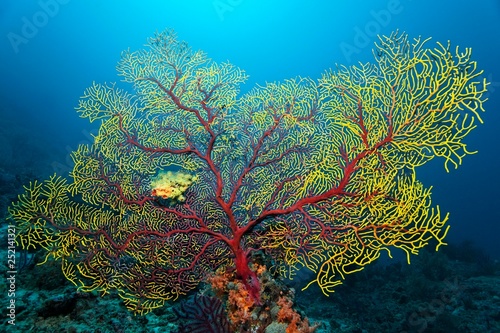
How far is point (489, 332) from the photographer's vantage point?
724 cm

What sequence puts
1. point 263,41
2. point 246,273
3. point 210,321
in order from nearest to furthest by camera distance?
1. point 210,321
2. point 246,273
3. point 263,41

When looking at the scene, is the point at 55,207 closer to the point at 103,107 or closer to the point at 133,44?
the point at 103,107

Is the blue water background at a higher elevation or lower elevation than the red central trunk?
higher

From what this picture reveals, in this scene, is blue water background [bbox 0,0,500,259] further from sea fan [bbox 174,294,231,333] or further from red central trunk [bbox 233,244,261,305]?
sea fan [bbox 174,294,231,333]

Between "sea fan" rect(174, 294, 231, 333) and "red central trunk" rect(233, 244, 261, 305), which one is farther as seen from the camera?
"red central trunk" rect(233, 244, 261, 305)

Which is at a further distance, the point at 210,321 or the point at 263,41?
the point at 263,41

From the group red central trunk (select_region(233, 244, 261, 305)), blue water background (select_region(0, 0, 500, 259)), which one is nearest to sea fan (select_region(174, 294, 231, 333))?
red central trunk (select_region(233, 244, 261, 305))

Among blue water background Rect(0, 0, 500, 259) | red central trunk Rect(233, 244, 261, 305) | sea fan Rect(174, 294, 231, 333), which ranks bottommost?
sea fan Rect(174, 294, 231, 333)

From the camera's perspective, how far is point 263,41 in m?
113

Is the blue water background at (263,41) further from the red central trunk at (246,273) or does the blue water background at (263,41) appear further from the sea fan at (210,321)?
the sea fan at (210,321)

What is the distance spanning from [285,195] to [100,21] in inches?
5320

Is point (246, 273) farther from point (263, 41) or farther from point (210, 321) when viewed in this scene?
point (263, 41)

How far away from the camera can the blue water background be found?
66750 millimetres

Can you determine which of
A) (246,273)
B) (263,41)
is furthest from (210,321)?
(263,41)
